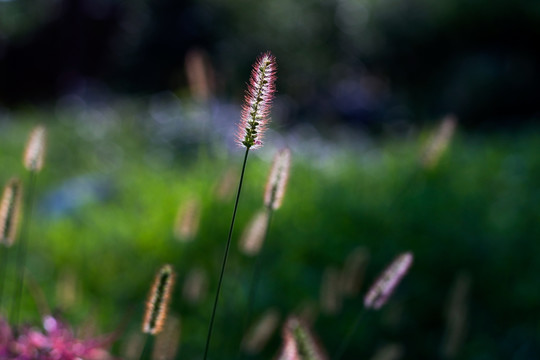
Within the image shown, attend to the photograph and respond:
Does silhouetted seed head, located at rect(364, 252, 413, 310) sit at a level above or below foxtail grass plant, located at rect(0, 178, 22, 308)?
below

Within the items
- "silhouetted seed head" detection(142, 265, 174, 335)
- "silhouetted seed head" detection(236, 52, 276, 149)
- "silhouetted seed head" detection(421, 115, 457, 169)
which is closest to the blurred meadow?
"silhouetted seed head" detection(421, 115, 457, 169)

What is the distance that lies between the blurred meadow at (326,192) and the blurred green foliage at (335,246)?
0.01m

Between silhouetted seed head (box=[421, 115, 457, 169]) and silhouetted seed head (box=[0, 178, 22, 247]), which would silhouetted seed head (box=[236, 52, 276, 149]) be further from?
silhouetted seed head (box=[421, 115, 457, 169])

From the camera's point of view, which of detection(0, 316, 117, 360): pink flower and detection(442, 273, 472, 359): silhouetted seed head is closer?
detection(0, 316, 117, 360): pink flower

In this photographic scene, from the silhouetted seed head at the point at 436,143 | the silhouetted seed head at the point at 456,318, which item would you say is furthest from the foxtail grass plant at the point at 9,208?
the silhouetted seed head at the point at 456,318

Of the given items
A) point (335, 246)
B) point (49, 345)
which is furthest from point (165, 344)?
point (335, 246)

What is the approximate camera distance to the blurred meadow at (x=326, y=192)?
2.93 meters

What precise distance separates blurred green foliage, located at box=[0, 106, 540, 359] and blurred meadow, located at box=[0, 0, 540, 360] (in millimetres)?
14

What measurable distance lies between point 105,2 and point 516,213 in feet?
56.1

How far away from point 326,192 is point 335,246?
0.86m

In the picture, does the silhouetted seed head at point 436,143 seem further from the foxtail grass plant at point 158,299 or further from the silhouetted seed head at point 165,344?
the foxtail grass plant at point 158,299

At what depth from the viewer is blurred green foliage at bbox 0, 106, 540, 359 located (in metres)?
3.02

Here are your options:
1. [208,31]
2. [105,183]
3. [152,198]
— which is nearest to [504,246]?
[152,198]


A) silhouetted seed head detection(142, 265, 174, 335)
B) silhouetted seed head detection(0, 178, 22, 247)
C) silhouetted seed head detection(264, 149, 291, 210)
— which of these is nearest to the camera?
silhouetted seed head detection(142, 265, 174, 335)
